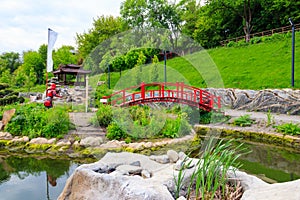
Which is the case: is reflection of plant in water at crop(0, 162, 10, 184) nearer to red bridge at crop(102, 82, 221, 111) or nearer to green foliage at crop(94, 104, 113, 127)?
green foliage at crop(94, 104, 113, 127)

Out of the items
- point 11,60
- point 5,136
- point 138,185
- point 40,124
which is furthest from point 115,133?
point 11,60

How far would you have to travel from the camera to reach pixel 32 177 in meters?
6.17

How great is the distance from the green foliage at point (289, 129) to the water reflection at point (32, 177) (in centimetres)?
609

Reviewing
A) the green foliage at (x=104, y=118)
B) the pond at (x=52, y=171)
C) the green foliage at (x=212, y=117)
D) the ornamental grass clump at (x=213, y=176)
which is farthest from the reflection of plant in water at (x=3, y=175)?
the green foliage at (x=212, y=117)

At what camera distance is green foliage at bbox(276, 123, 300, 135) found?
7.86 metres

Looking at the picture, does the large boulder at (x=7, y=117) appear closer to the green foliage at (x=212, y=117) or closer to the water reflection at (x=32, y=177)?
the water reflection at (x=32, y=177)

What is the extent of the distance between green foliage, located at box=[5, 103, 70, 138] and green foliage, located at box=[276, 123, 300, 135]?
262 inches

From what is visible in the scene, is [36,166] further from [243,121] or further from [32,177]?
[243,121]

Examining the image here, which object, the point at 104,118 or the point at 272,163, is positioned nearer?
the point at 272,163

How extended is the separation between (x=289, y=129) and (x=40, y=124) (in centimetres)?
770

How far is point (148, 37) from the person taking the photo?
9.35 m

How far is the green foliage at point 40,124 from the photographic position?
8461 millimetres

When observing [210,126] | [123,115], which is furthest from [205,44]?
[123,115]

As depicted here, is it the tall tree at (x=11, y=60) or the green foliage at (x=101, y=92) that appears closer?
the green foliage at (x=101, y=92)
